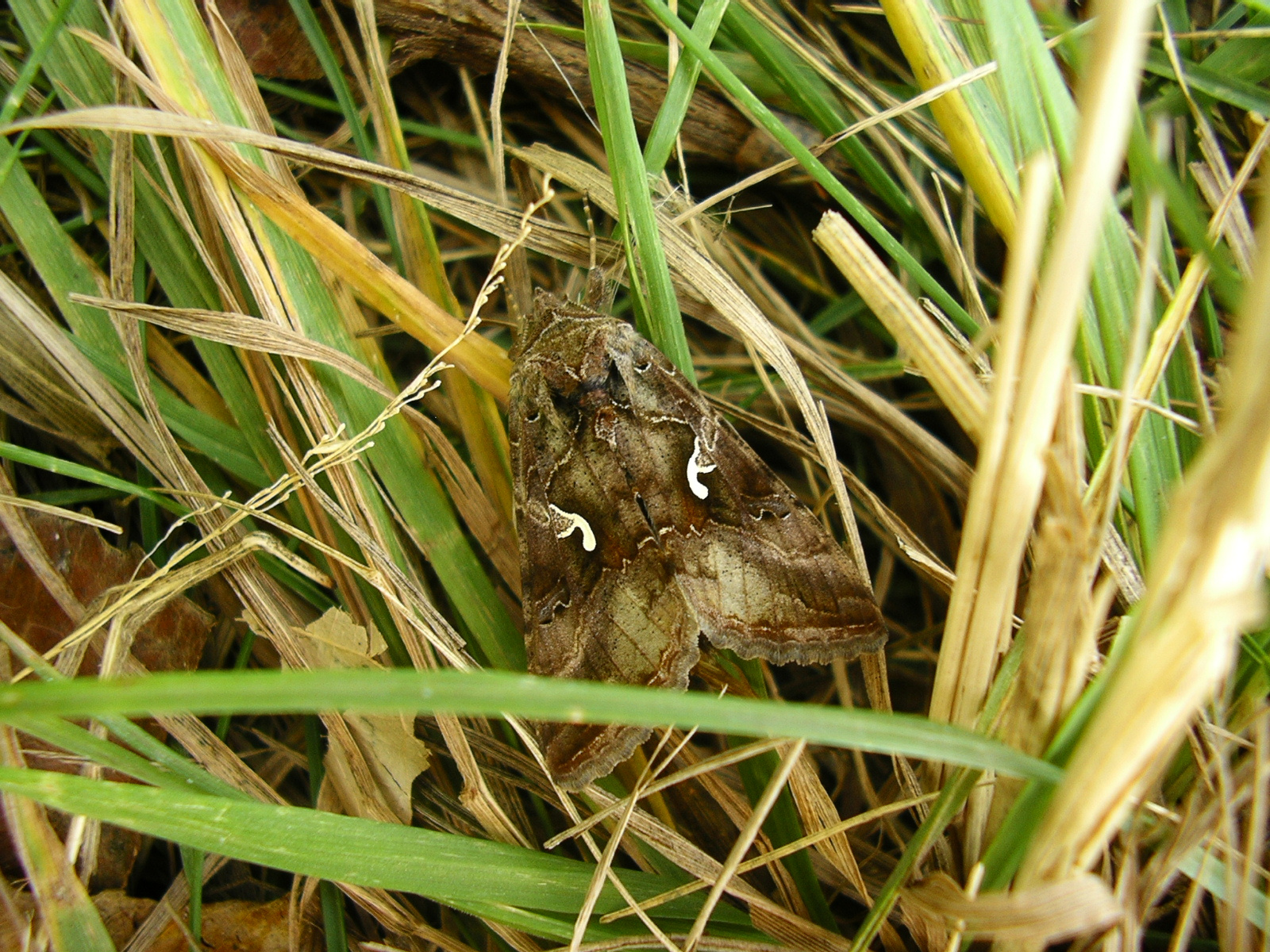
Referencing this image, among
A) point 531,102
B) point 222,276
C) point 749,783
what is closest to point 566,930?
point 749,783

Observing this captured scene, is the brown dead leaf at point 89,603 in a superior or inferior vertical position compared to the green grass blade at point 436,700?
inferior

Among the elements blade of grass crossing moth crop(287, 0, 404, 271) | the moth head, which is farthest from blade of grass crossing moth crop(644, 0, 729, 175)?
blade of grass crossing moth crop(287, 0, 404, 271)

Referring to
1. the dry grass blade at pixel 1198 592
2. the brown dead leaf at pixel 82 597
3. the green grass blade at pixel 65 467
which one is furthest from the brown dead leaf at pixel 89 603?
the dry grass blade at pixel 1198 592

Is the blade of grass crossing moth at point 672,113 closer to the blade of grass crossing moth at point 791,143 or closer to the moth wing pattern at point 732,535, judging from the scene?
the blade of grass crossing moth at point 791,143

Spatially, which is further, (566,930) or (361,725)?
(361,725)

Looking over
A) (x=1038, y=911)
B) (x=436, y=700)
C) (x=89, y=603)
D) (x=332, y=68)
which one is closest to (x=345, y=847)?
(x=436, y=700)

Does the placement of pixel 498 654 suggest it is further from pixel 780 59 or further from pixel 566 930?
pixel 780 59
